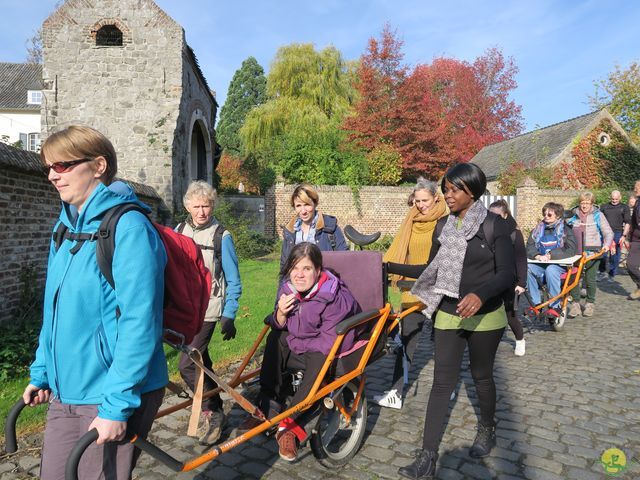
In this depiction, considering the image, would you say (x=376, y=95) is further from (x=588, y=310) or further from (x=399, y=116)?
(x=588, y=310)

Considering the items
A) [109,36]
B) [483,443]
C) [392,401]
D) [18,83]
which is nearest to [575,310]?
[392,401]

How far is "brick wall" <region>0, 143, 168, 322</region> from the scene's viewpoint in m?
6.54

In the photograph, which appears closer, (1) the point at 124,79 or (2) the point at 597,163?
(1) the point at 124,79

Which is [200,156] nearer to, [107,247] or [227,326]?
[227,326]

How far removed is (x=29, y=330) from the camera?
20.1ft

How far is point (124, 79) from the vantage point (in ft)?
47.8

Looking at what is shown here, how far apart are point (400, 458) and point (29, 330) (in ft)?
16.1

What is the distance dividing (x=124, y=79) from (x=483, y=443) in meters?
14.4

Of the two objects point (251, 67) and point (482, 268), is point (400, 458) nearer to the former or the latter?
point (482, 268)

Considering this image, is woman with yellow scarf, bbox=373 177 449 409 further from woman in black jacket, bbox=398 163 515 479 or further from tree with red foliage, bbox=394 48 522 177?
tree with red foliage, bbox=394 48 522 177

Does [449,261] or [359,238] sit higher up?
[359,238]

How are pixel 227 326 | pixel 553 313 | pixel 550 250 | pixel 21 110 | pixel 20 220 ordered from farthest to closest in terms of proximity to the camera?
pixel 21 110
pixel 550 250
pixel 553 313
pixel 20 220
pixel 227 326

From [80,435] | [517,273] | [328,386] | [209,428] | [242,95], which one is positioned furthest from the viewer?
[242,95]

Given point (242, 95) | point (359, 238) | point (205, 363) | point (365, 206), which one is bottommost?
point (205, 363)
